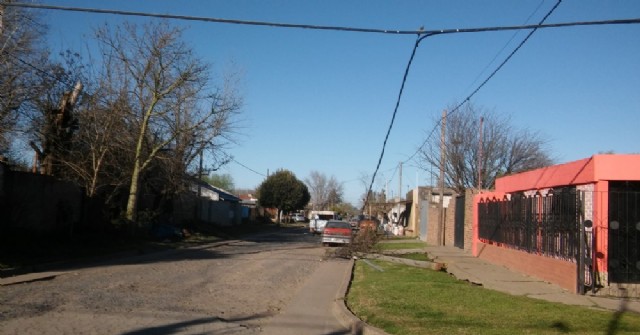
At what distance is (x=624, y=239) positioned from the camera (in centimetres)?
1180

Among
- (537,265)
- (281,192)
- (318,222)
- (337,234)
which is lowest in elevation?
(537,265)

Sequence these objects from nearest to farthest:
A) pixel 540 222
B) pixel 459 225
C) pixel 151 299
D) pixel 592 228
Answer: pixel 151 299, pixel 592 228, pixel 540 222, pixel 459 225

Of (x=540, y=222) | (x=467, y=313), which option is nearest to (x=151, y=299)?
(x=467, y=313)

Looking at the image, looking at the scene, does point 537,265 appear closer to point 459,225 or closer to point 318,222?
point 459,225

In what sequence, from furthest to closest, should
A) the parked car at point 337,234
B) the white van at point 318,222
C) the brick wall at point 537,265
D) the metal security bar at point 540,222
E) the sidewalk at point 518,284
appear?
the white van at point 318,222 → the parked car at point 337,234 → the metal security bar at point 540,222 → the brick wall at point 537,265 → the sidewalk at point 518,284

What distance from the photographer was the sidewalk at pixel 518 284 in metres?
10.7

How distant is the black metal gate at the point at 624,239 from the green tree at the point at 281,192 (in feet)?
206

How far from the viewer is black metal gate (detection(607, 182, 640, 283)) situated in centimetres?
1175

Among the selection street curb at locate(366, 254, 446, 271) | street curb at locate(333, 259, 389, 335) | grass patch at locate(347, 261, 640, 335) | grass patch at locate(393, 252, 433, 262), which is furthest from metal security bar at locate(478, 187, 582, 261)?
street curb at locate(333, 259, 389, 335)

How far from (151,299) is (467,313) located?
233 inches

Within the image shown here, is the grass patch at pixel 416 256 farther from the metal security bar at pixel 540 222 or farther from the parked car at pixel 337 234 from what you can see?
the parked car at pixel 337 234

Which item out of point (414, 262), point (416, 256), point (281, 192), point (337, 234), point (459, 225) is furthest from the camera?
point (281, 192)

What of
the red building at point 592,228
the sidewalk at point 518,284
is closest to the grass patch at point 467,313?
the sidewalk at point 518,284

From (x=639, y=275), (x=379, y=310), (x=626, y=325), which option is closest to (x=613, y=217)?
(x=639, y=275)
